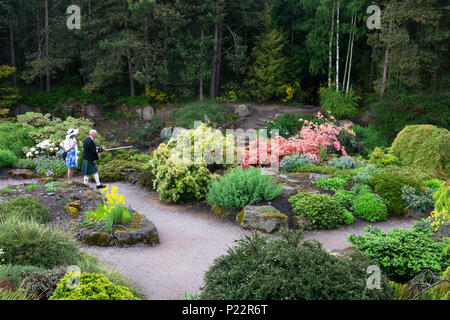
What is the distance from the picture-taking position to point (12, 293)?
4.01m

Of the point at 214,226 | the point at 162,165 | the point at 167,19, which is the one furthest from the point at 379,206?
the point at 167,19

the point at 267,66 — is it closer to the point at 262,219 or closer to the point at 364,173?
the point at 364,173

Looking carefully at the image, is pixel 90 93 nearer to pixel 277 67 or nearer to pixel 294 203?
pixel 277 67

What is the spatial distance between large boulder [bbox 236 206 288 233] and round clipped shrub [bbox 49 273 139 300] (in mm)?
3568

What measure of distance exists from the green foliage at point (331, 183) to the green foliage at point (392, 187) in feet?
2.10

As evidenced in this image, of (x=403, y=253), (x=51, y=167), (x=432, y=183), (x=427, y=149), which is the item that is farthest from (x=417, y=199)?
(x=51, y=167)

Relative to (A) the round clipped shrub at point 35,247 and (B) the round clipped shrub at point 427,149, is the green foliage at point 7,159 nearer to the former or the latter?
(A) the round clipped shrub at point 35,247

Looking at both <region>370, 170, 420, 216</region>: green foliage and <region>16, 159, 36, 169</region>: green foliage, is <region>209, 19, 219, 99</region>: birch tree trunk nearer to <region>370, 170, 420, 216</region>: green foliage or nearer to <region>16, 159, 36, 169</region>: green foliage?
<region>16, 159, 36, 169</region>: green foliage

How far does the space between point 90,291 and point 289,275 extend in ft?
6.66

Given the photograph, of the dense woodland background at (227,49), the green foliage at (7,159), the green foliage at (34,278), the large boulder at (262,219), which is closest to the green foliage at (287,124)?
the dense woodland background at (227,49)

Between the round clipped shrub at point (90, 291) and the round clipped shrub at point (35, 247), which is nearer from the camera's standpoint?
the round clipped shrub at point (90, 291)

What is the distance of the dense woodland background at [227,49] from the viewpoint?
54.9 feet

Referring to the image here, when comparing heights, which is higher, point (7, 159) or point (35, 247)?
point (35, 247)

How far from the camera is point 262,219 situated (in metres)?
7.34
